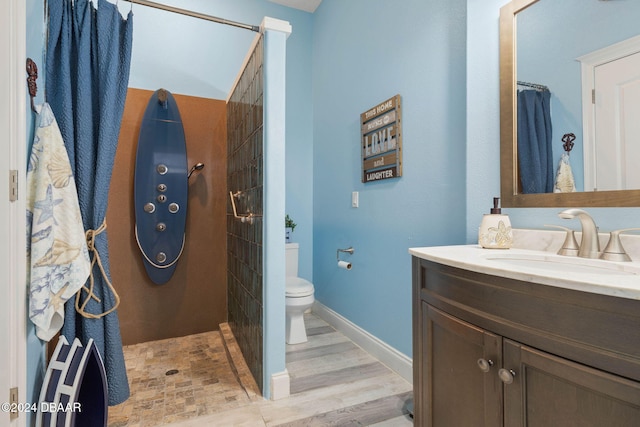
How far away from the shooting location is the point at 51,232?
1.17 m

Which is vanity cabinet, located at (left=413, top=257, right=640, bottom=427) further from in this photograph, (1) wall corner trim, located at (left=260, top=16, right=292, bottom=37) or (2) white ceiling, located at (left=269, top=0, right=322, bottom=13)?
(2) white ceiling, located at (left=269, top=0, right=322, bottom=13)

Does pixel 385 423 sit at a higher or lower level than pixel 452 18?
lower

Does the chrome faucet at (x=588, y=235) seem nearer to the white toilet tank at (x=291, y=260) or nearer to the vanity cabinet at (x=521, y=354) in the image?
the vanity cabinet at (x=521, y=354)

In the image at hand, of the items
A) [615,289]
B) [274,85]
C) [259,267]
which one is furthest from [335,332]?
[615,289]

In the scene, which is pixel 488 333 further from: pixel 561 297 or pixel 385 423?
pixel 385 423

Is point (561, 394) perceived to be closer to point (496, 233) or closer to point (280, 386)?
point (496, 233)

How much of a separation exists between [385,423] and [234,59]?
2.98 meters

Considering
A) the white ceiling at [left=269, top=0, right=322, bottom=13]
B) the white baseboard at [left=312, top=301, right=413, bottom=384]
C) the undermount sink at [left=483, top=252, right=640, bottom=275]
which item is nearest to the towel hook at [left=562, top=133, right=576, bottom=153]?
the undermount sink at [left=483, top=252, right=640, bottom=275]

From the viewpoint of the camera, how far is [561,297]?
0.68 m

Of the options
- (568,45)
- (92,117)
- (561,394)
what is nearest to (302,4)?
(92,117)

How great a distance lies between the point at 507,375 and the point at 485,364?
6cm

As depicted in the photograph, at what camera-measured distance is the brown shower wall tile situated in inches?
91.9

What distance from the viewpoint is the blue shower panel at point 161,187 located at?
91.8 inches

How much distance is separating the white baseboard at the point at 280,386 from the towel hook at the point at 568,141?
66.2 inches
